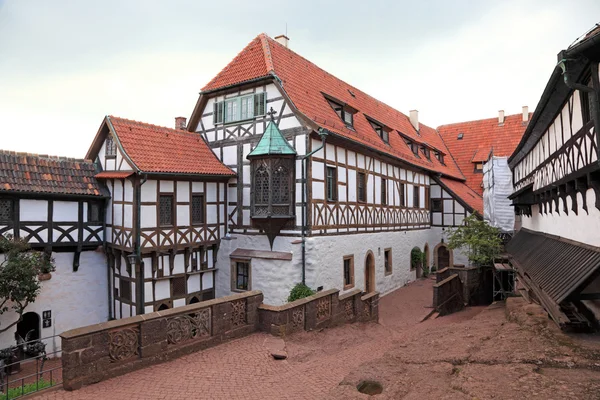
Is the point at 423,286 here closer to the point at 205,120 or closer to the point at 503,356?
the point at 205,120

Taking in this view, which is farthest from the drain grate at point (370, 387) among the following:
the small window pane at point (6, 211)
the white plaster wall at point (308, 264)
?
the small window pane at point (6, 211)

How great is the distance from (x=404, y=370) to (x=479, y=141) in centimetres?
2919

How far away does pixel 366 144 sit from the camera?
1759 cm

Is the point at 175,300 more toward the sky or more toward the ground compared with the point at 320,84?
more toward the ground

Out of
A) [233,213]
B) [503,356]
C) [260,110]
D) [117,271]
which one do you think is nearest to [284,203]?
[233,213]

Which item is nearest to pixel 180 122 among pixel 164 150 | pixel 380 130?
pixel 164 150

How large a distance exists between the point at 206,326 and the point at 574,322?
22.0 ft

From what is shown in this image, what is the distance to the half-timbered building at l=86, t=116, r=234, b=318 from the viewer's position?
554 inches

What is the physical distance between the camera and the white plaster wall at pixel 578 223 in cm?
739

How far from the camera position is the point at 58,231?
14359mm

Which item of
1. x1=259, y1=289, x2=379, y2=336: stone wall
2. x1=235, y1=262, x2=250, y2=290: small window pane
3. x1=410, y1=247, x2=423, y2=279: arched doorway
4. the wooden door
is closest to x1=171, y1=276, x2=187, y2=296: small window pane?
x1=235, y1=262, x2=250, y2=290: small window pane

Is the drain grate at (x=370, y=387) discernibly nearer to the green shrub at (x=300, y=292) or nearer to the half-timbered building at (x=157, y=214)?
the green shrub at (x=300, y=292)

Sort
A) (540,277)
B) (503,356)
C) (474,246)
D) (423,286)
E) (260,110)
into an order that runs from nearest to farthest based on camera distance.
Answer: (503,356)
(540,277)
(260,110)
(474,246)
(423,286)

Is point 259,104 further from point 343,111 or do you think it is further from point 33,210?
point 33,210
